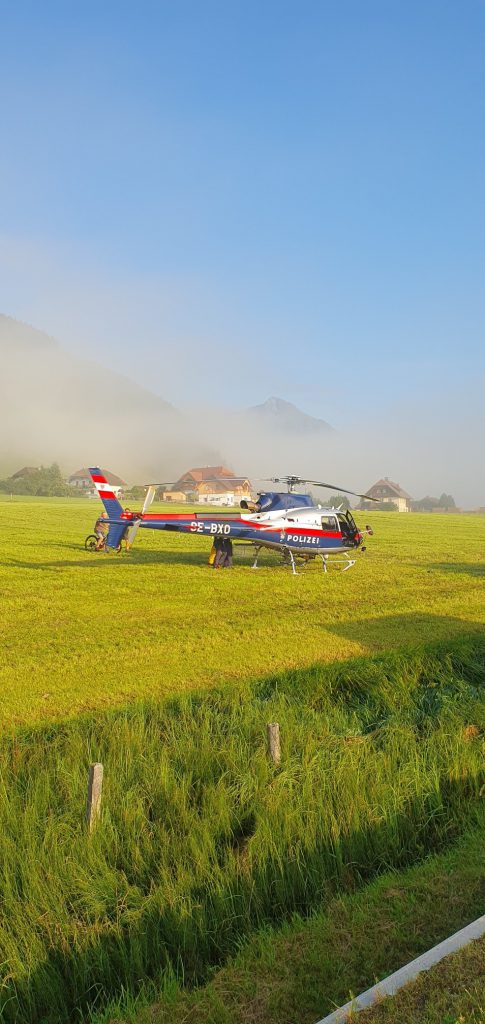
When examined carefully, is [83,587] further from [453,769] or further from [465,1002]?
[465,1002]

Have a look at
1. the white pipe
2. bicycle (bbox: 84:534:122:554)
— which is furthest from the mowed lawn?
the white pipe

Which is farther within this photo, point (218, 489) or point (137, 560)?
point (218, 489)

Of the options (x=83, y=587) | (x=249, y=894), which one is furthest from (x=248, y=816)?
→ (x=83, y=587)

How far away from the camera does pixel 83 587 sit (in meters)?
17.8

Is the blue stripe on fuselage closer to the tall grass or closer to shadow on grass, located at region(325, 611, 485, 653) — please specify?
shadow on grass, located at region(325, 611, 485, 653)

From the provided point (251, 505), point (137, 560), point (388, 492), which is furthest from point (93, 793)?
→ point (388, 492)

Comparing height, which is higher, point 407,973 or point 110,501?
point 110,501

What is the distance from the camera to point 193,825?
226 inches

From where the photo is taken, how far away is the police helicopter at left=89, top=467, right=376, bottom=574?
1952 cm

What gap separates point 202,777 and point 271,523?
13.3 meters

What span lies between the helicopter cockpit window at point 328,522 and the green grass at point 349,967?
50.9 feet

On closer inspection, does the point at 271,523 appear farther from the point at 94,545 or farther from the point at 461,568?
the point at 94,545

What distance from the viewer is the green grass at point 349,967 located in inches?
137

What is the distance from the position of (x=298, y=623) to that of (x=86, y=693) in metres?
5.49
